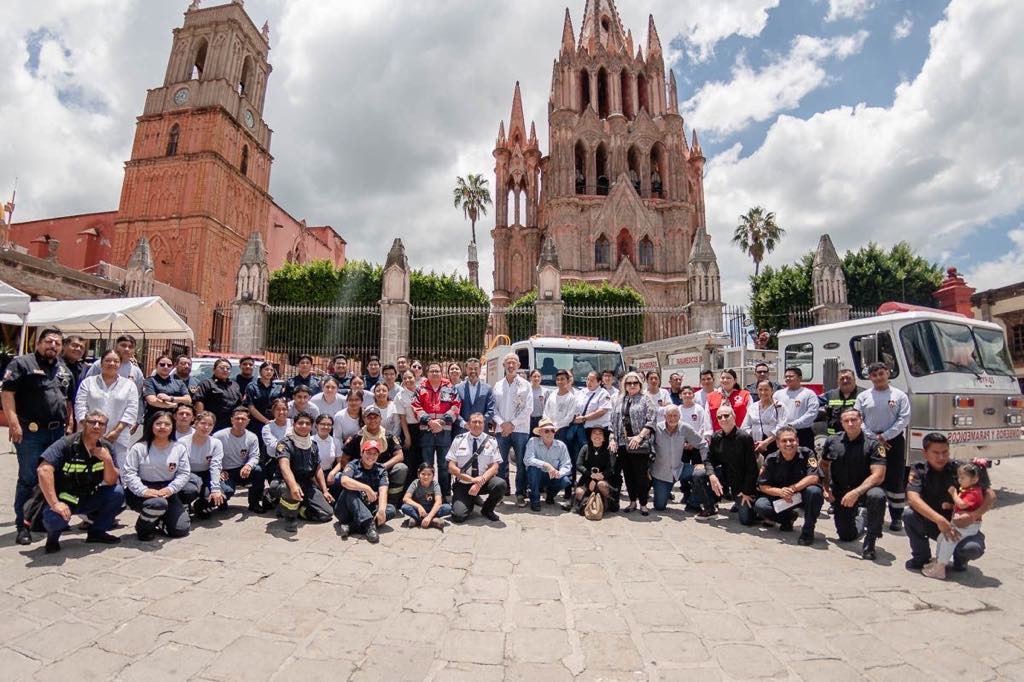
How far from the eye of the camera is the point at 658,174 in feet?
136

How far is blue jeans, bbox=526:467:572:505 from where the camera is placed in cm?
674

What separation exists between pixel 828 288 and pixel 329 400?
747 inches

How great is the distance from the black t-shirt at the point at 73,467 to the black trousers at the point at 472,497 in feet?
11.7

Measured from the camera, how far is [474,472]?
641cm

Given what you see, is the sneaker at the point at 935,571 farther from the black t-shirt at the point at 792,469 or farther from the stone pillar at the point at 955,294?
the stone pillar at the point at 955,294

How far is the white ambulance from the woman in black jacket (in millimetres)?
4222

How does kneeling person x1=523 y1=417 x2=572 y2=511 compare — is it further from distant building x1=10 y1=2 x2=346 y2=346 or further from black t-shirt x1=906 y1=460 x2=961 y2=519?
distant building x1=10 y1=2 x2=346 y2=346

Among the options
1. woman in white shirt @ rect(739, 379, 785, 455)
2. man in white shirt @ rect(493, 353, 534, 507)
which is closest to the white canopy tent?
man in white shirt @ rect(493, 353, 534, 507)

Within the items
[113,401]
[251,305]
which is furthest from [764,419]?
[251,305]

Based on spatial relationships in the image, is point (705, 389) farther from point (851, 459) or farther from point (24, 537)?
point (24, 537)

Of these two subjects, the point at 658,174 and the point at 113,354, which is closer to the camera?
the point at 113,354

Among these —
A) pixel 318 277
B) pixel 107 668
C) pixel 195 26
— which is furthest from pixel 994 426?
pixel 195 26

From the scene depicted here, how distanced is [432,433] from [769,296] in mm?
29472

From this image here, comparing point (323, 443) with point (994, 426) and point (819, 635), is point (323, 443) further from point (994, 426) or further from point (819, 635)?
point (994, 426)
